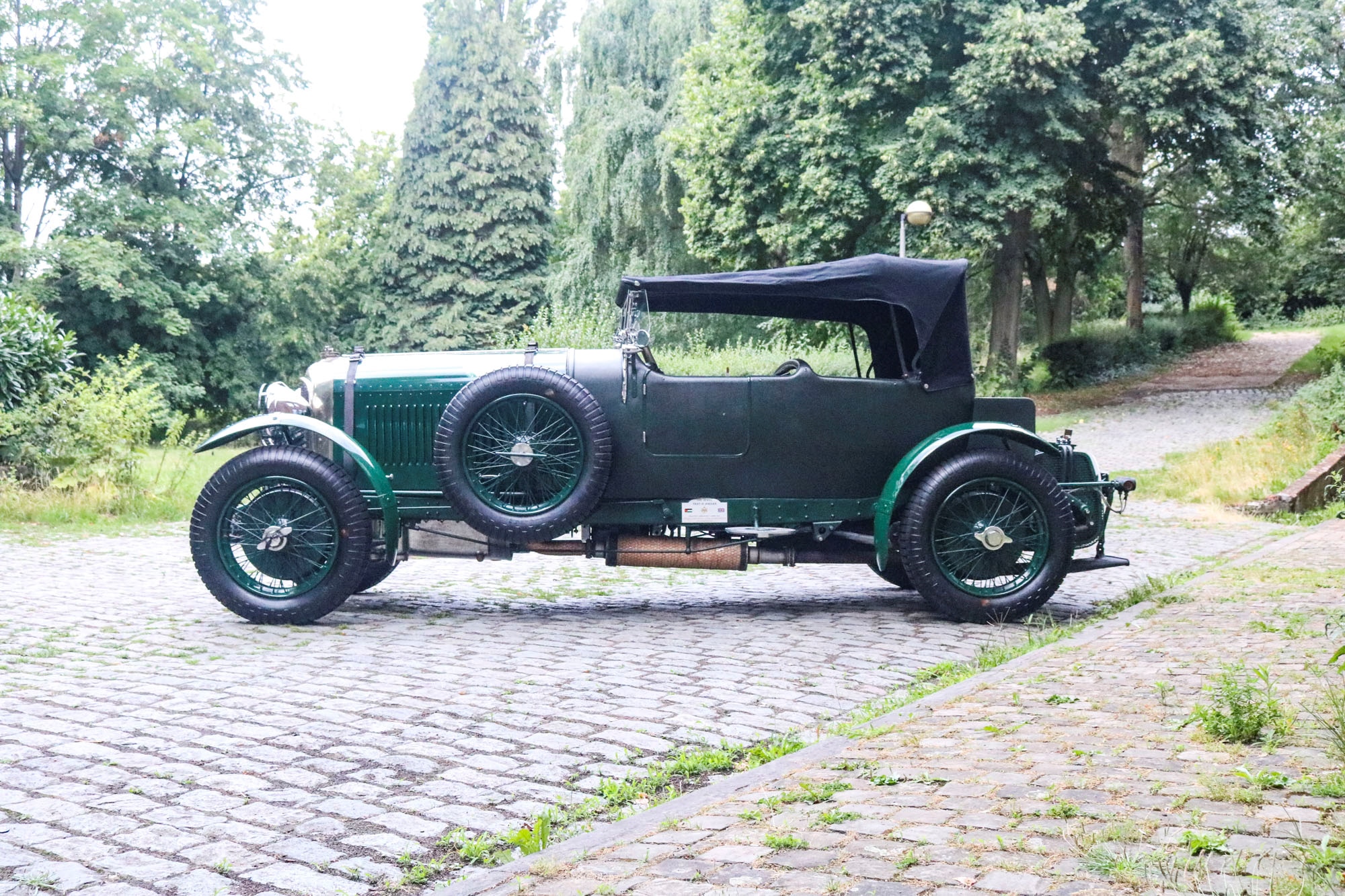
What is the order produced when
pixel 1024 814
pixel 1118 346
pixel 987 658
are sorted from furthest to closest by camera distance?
pixel 1118 346 → pixel 987 658 → pixel 1024 814

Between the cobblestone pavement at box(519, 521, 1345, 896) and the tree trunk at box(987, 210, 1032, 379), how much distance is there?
78.8 feet

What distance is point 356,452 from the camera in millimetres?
7371

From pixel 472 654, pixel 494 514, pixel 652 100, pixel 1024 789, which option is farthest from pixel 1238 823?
pixel 652 100

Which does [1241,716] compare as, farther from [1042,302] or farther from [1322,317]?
[1322,317]

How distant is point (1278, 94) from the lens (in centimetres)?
2997

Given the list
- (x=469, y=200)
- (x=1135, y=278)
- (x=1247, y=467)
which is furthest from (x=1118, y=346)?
(x=469, y=200)

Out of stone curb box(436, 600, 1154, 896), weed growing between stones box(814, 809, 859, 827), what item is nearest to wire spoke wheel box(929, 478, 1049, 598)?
stone curb box(436, 600, 1154, 896)

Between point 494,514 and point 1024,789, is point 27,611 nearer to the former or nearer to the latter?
point 494,514

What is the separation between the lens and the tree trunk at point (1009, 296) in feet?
92.8

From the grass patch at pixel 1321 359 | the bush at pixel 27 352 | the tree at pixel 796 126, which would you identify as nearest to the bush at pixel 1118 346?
the grass patch at pixel 1321 359

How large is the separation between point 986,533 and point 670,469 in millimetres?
1899

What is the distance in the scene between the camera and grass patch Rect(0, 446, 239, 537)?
13117mm

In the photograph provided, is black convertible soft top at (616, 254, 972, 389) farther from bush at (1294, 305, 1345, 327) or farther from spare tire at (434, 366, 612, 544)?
bush at (1294, 305, 1345, 327)

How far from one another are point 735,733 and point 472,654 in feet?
6.64
